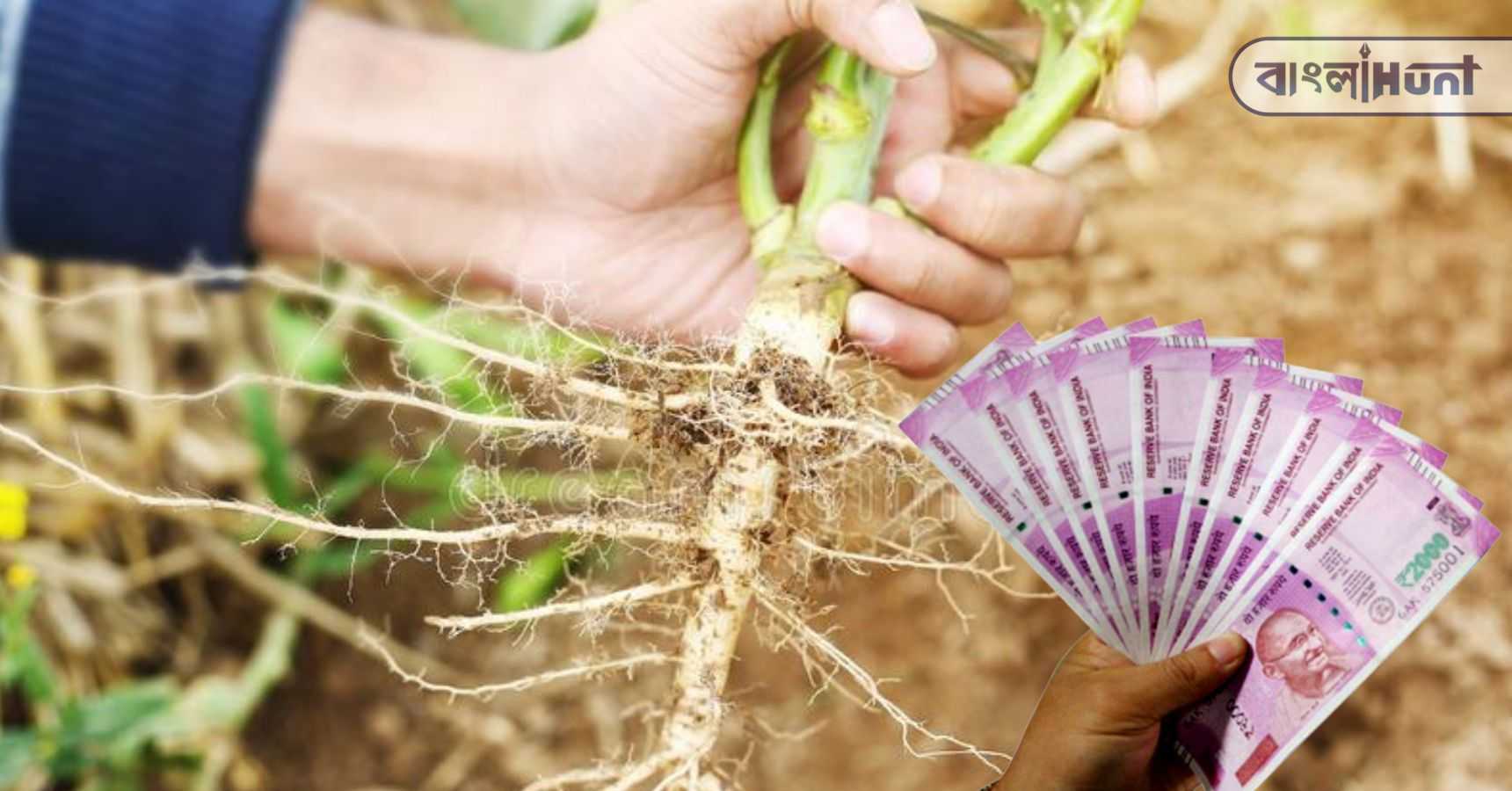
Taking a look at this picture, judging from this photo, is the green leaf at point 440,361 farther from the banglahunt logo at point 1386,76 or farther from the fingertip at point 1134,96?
the banglahunt logo at point 1386,76

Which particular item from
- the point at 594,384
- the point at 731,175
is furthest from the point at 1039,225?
the point at 594,384

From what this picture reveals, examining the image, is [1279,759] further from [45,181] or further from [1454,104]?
[1454,104]

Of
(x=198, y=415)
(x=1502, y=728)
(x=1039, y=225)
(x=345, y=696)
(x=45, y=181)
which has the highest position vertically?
A: (x=1039, y=225)

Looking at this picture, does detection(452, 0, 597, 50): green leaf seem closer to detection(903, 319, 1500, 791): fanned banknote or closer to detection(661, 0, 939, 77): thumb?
detection(661, 0, 939, 77): thumb

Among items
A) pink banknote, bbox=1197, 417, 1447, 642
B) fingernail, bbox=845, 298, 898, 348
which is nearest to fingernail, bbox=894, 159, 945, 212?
fingernail, bbox=845, 298, 898, 348

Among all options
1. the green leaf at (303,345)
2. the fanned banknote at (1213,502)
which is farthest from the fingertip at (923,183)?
the green leaf at (303,345)

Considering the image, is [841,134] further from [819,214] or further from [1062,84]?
[1062,84]
